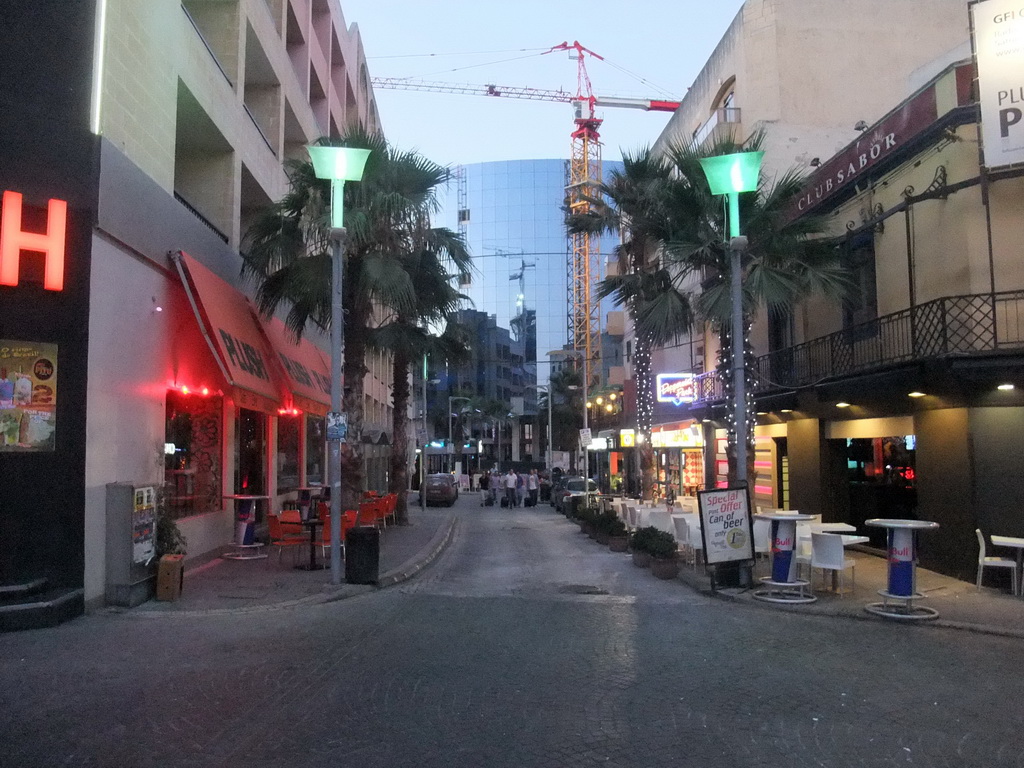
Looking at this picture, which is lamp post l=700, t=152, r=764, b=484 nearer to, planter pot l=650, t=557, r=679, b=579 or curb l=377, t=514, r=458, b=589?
planter pot l=650, t=557, r=679, b=579

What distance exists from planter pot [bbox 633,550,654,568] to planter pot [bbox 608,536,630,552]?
117 inches

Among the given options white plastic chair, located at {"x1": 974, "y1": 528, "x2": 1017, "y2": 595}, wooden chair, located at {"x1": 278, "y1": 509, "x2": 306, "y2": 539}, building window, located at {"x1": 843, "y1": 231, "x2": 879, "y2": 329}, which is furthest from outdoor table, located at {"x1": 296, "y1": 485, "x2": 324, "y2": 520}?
white plastic chair, located at {"x1": 974, "y1": 528, "x2": 1017, "y2": 595}

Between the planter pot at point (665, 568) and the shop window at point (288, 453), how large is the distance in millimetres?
10574

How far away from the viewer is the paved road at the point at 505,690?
5387 millimetres

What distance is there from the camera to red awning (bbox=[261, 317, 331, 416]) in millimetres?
17859

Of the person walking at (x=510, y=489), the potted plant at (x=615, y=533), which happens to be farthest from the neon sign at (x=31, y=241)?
the person walking at (x=510, y=489)

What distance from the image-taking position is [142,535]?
10586mm

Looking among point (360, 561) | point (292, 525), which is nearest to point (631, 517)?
point (292, 525)

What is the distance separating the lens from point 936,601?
11.1 meters

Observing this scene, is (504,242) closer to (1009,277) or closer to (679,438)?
(679,438)

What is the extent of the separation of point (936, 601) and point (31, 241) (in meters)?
12.4

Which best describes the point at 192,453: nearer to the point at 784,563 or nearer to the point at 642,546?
the point at 642,546

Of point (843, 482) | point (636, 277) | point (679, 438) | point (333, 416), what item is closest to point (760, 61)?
point (636, 277)

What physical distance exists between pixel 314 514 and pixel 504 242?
107 m
